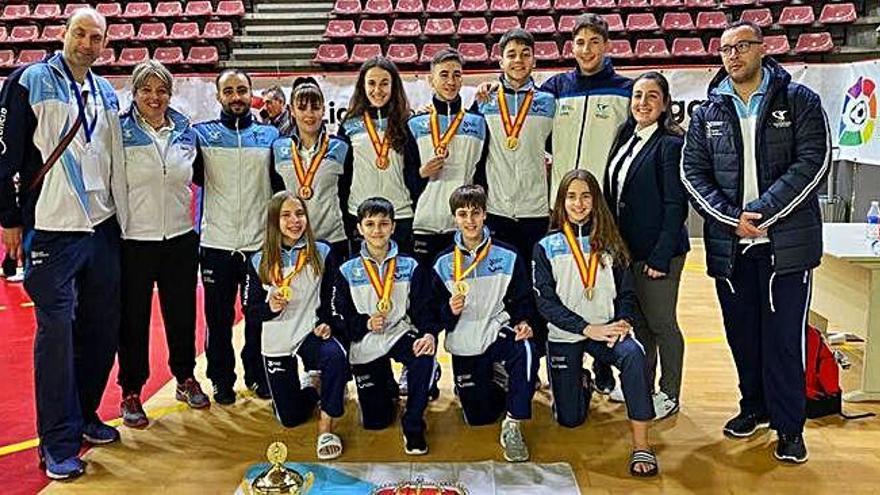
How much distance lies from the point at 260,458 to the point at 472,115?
165 cm

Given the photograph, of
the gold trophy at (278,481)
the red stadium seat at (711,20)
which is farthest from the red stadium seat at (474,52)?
the gold trophy at (278,481)

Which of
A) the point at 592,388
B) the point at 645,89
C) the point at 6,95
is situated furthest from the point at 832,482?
the point at 6,95

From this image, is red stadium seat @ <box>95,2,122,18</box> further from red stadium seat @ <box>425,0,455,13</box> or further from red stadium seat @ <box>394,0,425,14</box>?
red stadium seat @ <box>425,0,455,13</box>

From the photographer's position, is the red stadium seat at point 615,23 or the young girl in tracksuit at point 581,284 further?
the red stadium seat at point 615,23

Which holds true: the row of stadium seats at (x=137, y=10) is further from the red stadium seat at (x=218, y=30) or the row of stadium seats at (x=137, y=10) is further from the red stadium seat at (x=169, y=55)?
the red stadium seat at (x=169, y=55)

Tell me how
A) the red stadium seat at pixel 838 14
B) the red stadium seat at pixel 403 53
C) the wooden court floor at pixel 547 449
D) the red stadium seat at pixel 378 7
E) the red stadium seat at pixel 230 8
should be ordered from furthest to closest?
the red stadium seat at pixel 230 8 < the red stadium seat at pixel 378 7 < the red stadium seat at pixel 403 53 < the red stadium seat at pixel 838 14 < the wooden court floor at pixel 547 449

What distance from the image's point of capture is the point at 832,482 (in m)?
2.93

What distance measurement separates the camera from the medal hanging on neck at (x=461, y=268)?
3311 mm

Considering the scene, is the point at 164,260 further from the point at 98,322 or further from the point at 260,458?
the point at 260,458

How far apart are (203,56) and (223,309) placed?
8.06m

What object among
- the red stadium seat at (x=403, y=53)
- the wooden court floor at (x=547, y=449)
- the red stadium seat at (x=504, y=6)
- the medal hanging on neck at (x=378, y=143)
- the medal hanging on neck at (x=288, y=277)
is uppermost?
the red stadium seat at (x=504, y=6)

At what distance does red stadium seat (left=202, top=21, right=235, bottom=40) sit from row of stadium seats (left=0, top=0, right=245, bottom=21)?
18cm

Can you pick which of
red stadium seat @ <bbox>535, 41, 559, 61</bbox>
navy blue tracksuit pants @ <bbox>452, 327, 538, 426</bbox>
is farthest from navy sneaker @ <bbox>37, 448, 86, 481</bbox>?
red stadium seat @ <bbox>535, 41, 559, 61</bbox>

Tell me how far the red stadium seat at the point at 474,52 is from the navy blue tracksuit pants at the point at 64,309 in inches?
296
